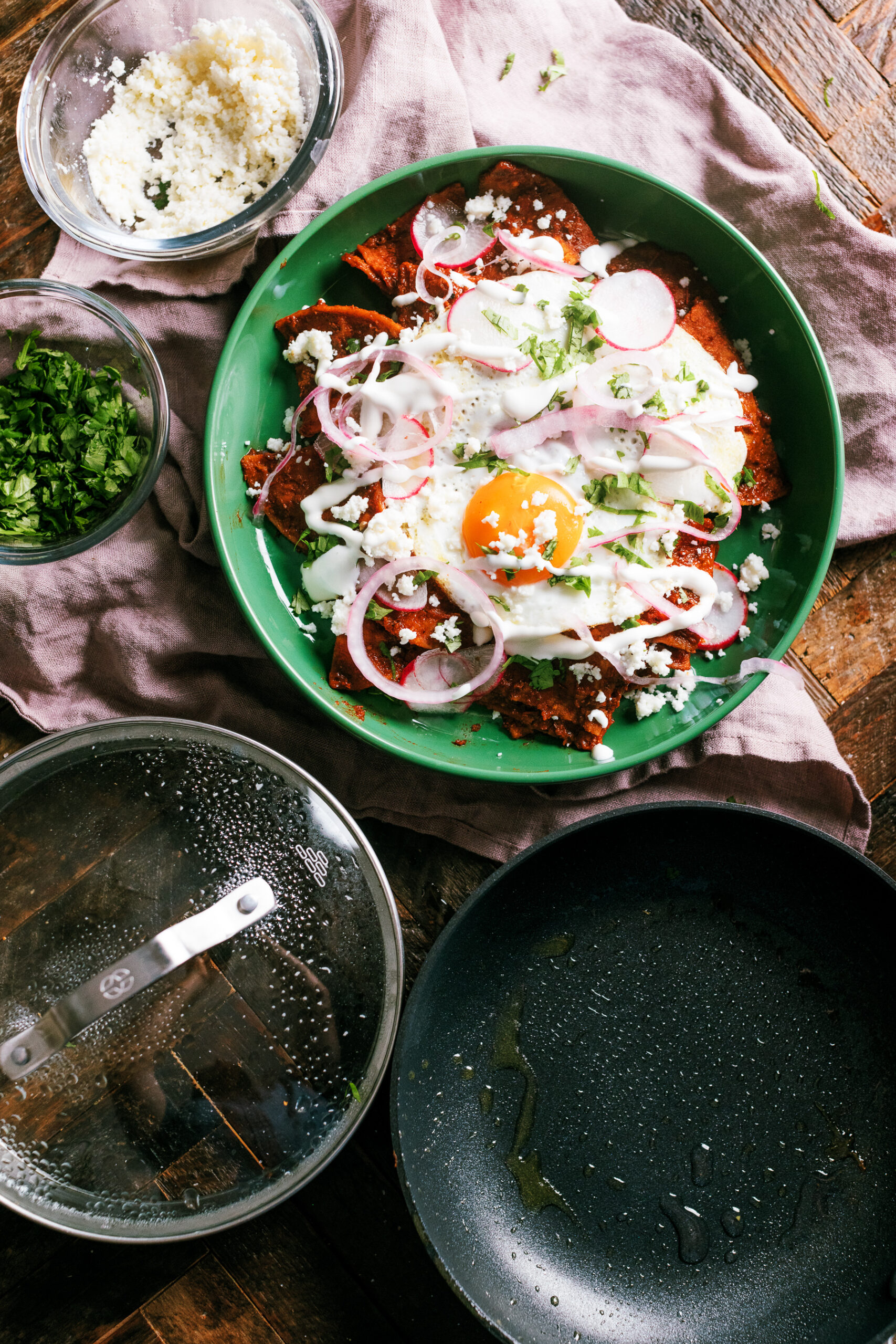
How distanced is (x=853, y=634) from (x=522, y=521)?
3.43ft

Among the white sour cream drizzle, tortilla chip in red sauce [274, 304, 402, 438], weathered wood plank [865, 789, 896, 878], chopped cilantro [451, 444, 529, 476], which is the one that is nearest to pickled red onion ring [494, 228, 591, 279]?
the white sour cream drizzle

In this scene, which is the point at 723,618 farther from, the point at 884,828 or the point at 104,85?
the point at 104,85

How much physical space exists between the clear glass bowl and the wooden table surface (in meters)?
0.12

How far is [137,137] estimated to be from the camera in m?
2.26

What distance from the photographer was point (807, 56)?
233 cm


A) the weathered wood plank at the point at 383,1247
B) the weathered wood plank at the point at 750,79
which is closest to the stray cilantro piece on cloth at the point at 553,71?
the weathered wood plank at the point at 750,79

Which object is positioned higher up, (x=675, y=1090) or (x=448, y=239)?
(x=448, y=239)

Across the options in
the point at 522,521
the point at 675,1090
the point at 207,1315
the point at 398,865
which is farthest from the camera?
the point at 398,865

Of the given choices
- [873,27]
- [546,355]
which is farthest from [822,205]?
[546,355]

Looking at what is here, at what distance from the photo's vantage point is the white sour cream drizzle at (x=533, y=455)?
205 cm

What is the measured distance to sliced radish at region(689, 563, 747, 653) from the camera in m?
2.17

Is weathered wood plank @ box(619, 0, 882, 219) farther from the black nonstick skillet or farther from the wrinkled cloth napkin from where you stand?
→ the black nonstick skillet

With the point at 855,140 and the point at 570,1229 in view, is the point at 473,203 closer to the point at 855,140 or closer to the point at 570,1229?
the point at 855,140

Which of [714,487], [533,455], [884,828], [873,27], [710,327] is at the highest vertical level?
[873,27]
